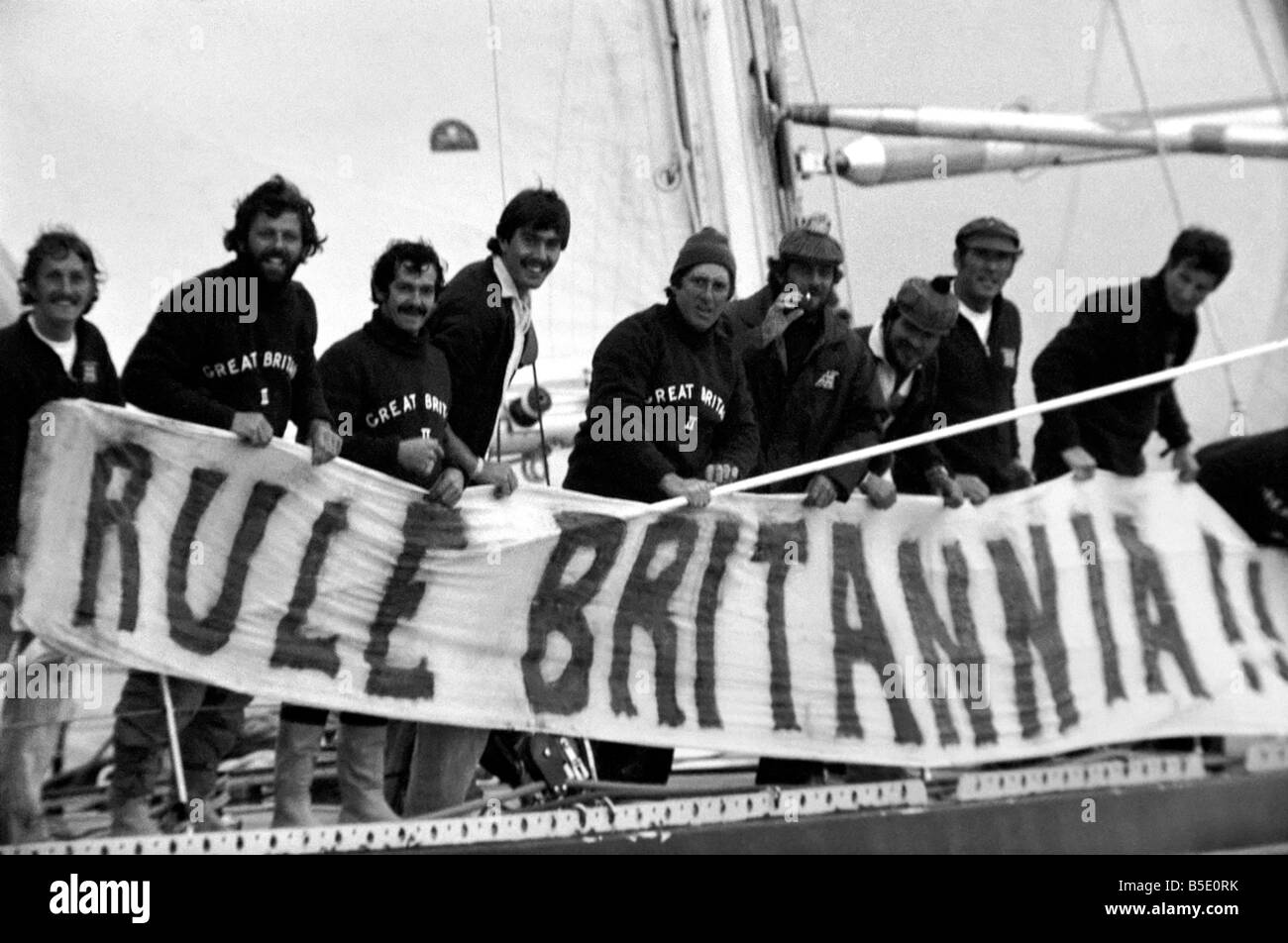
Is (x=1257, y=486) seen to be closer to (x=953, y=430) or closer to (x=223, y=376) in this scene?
(x=953, y=430)

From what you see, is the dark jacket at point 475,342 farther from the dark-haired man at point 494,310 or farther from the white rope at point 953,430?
the white rope at point 953,430

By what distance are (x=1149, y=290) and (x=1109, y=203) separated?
7570 millimetres

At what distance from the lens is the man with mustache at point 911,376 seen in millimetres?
8211

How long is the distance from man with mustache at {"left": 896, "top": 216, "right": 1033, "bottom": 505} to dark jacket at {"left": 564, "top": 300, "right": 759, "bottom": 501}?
3.34ft

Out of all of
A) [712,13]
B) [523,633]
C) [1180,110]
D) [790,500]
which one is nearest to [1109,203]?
[1180,110]

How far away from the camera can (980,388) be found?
28.3 ft

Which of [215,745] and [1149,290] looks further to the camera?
[1149,290]

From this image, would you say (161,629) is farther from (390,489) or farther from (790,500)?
(790,500)

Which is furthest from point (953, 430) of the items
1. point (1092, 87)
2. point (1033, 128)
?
point (1092, 87)

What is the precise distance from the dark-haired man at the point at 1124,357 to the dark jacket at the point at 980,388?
0.21 metres

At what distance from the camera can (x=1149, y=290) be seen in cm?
895

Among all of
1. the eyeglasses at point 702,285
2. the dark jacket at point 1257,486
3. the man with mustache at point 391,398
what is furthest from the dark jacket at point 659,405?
the dark jacket at point 1257,486

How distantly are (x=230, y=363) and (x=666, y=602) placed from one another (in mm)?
1641

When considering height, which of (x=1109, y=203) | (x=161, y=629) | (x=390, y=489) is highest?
(x=1109, y=203)
